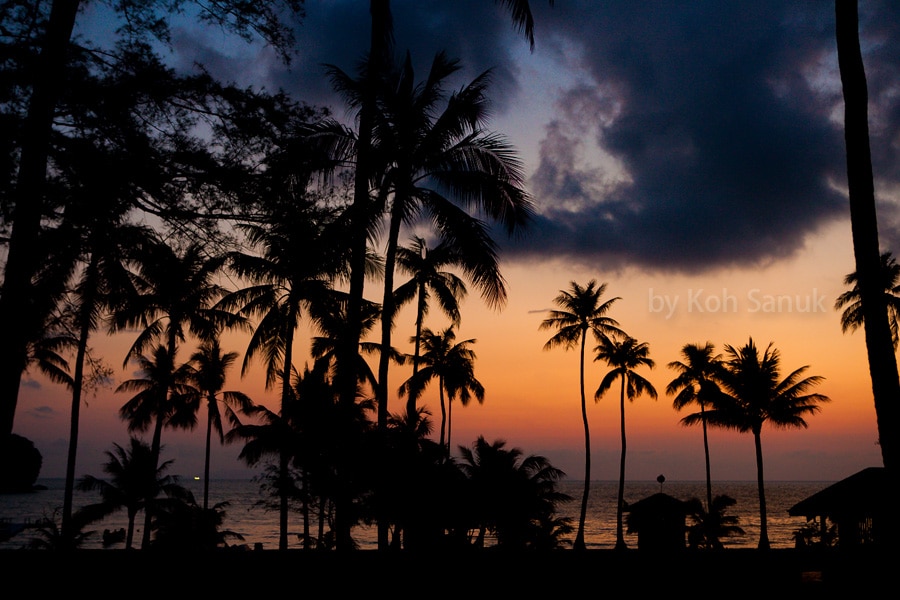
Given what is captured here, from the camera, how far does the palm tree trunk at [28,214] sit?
6664 mm

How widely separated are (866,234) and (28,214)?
887 centimetres

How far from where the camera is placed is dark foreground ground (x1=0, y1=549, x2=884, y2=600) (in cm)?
751

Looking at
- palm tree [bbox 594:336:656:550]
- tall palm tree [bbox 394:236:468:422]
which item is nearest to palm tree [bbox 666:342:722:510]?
palm tree [bbox 594:336:656:550]

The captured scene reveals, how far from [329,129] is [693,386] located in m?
38.2

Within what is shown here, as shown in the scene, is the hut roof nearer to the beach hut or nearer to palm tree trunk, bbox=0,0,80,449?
the beach hut

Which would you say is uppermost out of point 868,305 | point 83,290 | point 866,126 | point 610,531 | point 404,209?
point 404,209

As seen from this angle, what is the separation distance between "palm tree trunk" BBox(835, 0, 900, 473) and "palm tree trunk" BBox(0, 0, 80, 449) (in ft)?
28.4

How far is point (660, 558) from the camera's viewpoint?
7.92 metres

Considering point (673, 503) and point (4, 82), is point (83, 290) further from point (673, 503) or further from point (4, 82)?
point (673, 503)

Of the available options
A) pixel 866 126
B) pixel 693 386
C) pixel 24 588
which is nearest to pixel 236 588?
pixel 24 588

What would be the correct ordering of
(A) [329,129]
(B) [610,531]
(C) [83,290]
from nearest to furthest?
(C) [83,290] < (A) [329,129] < (B) [610,531]

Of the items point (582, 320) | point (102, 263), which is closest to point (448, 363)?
point (582, 320)

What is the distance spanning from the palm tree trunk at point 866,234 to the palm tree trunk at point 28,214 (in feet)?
28.4

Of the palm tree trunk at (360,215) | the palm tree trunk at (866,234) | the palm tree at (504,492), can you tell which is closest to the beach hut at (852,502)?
the palm tree at (504,492)
